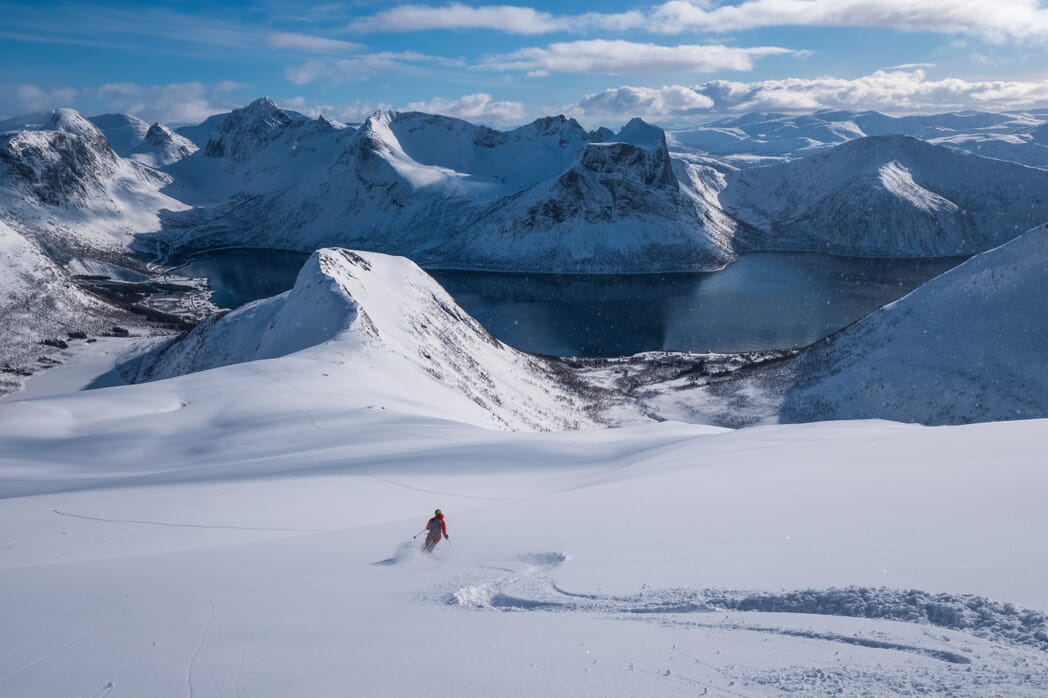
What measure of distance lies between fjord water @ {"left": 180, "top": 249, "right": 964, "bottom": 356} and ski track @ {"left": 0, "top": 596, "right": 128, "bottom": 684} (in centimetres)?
6598

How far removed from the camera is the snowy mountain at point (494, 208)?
139250 mm

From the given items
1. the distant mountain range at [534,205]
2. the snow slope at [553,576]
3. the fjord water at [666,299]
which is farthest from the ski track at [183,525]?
the distant mountain range at [534,205]

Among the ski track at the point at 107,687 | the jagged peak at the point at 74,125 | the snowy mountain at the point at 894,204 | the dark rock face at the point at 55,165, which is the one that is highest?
A: the jagged peak at the point at 74,125

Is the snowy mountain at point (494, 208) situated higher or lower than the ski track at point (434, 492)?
higher

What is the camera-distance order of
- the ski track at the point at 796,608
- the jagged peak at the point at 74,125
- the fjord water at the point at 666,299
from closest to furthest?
the ski track at the point at 796,608 → the fjord water at the point at 666,299 → the jagged peak at the point at 74,125

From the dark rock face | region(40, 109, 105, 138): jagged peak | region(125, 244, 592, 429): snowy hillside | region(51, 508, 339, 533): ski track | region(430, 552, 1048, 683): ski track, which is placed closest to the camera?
region(430, 552, 1048, 683): ski track

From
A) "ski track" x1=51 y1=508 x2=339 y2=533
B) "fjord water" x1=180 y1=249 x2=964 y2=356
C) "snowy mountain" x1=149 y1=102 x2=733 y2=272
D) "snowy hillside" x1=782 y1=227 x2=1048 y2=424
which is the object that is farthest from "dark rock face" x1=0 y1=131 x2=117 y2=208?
"snowy hillside" x1=782 y1=227 x2=1048 y2=424

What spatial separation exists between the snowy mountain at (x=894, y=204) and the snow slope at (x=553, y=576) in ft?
518

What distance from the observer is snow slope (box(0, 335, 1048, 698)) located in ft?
17.5

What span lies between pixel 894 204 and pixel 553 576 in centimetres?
18141

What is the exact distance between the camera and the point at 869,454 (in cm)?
1334

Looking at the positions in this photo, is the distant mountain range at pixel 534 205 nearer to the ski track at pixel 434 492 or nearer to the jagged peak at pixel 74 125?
the jagged peak at pixel 74 125

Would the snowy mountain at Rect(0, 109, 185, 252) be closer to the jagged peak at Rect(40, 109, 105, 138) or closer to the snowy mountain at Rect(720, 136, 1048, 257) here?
the jagged peak at Rect(40, 109, 105, 138)

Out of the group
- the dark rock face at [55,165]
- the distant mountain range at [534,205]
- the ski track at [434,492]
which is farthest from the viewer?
the dark rock face at [55,165]
